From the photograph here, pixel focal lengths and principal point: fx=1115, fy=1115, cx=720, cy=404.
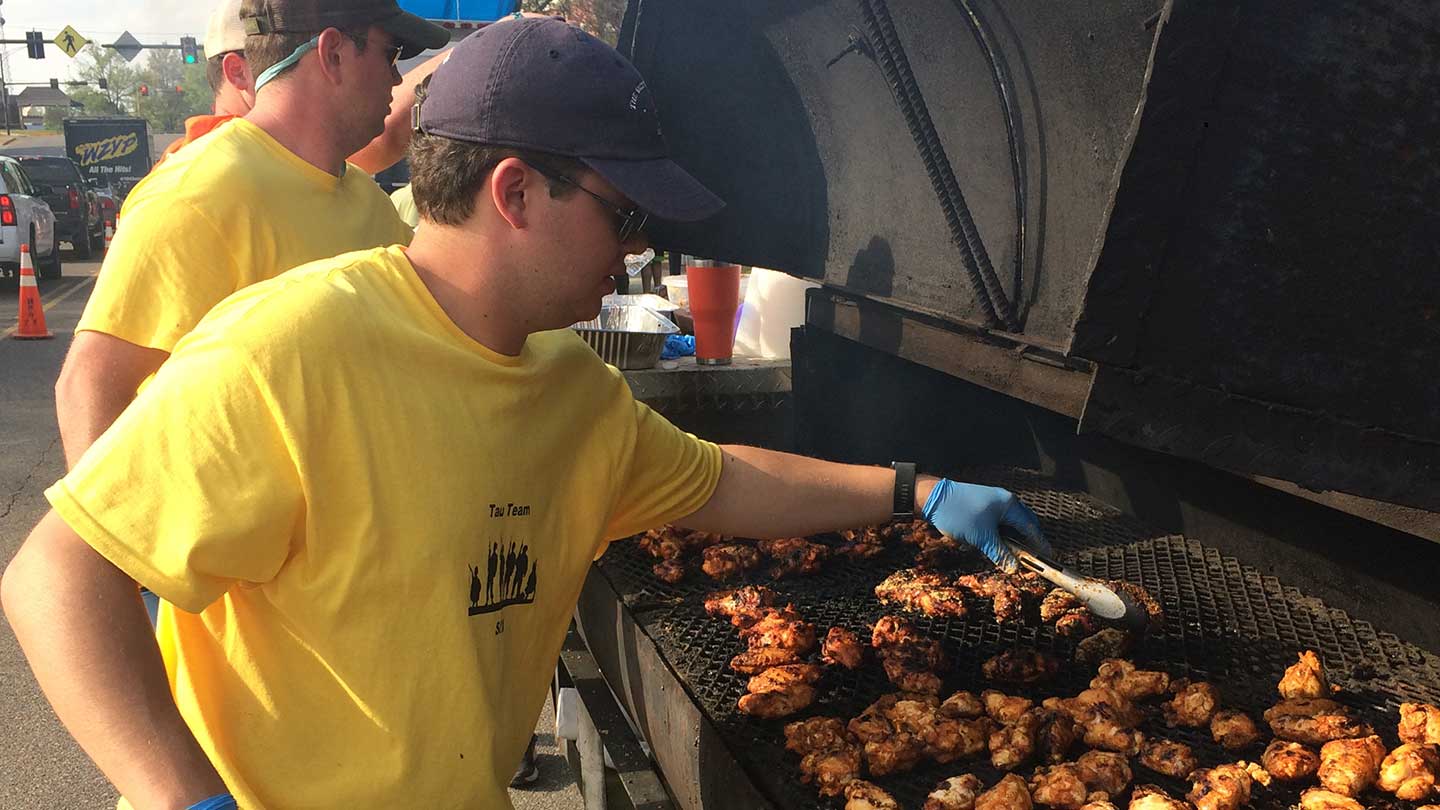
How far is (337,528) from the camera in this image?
5.32 feet

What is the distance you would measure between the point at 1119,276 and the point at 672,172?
0.76 m

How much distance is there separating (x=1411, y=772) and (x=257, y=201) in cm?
290

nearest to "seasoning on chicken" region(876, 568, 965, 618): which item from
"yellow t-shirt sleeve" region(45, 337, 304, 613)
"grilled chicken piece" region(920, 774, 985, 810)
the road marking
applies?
"grilled chicken piece" region(920, 774, 985, 810)

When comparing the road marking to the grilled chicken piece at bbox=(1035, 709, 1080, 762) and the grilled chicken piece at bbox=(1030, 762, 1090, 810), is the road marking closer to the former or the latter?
the grilled chicken piece at bbox=(1035, 709, 1080, 762)

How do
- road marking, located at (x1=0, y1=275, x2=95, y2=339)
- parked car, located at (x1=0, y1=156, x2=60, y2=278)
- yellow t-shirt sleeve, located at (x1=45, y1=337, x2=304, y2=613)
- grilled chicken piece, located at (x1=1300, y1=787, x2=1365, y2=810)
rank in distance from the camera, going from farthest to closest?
parked car, located at (x1=0, y1=156, x2=60, y2=278) → road marking, located at (x1=0, y1=275, x2=95, y2=339) → grilled chicken piece, located at (x1=1300, y1=787, x2=1365, y2=810) → yellow t-shirt sleeve, located at (x1=45, y1=337, x2=304, y2=613)

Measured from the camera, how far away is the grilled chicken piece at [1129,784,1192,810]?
2.09 meters

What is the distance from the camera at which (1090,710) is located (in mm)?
2457

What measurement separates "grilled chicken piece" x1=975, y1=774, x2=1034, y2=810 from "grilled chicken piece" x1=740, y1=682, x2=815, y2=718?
1.61 ft

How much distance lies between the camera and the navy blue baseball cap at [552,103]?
1.76m

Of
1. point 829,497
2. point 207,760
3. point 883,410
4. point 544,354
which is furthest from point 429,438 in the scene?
point 883,410

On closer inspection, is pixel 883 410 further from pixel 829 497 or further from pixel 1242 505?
pixel 829 497

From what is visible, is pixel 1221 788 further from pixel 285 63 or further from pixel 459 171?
pixel 285 63

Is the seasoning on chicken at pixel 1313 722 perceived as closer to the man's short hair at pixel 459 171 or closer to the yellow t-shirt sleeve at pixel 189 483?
the man's short hair at pixel 459 171

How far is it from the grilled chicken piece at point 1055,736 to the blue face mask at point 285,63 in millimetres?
2538
